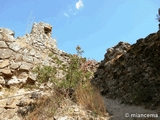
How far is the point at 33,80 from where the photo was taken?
645 cm

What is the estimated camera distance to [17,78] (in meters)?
6.34

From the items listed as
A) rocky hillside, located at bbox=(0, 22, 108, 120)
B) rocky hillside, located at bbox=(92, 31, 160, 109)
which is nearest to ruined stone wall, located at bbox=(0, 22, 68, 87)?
rocky hillside, located at bbox=(0, 22, 108, 120)

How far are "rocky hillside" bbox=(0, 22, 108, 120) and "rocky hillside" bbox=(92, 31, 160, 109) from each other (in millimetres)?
2172

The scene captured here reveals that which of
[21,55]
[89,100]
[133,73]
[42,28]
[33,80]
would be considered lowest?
[89,100]

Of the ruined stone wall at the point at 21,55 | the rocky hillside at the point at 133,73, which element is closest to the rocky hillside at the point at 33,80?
the ruined stone wall at the point at 21,55

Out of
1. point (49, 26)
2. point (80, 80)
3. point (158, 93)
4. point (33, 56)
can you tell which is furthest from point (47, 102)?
point (49, 26)

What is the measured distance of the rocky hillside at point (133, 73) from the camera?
243 inches

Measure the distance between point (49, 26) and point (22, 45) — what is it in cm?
Result: 240

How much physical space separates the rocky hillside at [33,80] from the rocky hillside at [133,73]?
2.17 m

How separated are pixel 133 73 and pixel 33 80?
4.13 meters

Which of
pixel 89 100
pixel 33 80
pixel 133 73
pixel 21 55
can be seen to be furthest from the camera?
pixel 133 73

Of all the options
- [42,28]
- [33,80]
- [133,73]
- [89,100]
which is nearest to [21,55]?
[33,80]

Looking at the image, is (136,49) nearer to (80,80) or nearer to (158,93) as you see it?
(158,93)

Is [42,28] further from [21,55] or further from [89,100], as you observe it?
[89,100]
